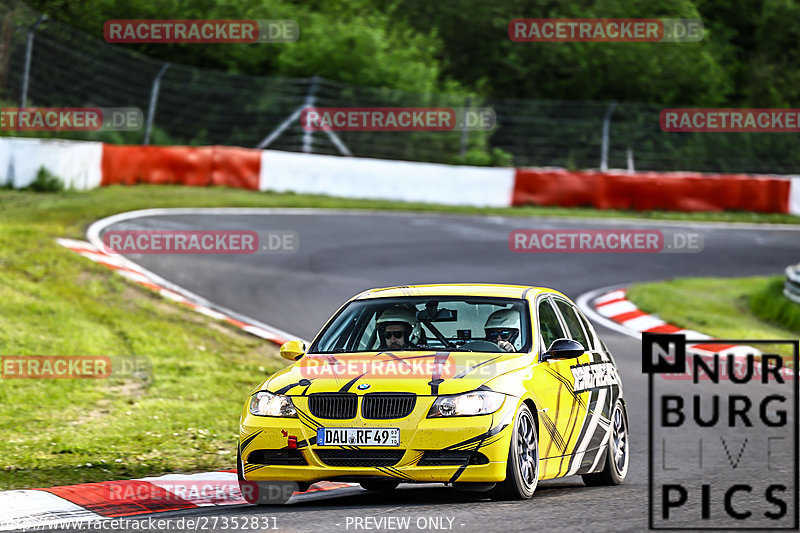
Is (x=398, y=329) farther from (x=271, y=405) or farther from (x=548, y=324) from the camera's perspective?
(x=271, y=405)

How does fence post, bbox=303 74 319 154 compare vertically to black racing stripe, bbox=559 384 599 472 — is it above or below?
above

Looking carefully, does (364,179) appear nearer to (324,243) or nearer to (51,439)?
(324,243)

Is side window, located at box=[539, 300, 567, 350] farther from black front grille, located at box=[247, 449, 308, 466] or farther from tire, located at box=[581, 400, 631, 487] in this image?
→ black front grille, located at box=[247, 449, 308, 466]

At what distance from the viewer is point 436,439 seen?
6.62 meters

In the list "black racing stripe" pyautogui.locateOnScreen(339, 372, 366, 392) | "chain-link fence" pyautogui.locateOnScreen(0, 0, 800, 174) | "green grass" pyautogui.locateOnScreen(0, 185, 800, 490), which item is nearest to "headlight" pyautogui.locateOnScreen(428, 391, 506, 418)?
"black racing stripe" pyautogui.locateOnScreen(339, 372, 366, 392)

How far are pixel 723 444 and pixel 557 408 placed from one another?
2.72m

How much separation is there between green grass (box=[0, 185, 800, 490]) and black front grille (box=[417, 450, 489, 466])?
241 centimetres

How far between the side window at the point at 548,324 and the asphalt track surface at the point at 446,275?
3.07ft

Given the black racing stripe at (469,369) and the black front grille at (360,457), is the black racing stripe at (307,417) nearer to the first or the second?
the black front grille at (360,457)

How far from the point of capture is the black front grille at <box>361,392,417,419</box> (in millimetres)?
6699

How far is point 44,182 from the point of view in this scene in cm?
2156

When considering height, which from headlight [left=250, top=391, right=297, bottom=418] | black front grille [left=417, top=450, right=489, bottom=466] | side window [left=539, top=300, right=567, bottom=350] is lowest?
black front grille [left=417, top=450, right=489, bottom=466]

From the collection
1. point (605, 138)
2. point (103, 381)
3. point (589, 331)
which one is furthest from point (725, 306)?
point (605, 138)

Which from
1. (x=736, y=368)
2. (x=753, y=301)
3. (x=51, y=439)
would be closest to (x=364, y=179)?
(x=753, y=301)
